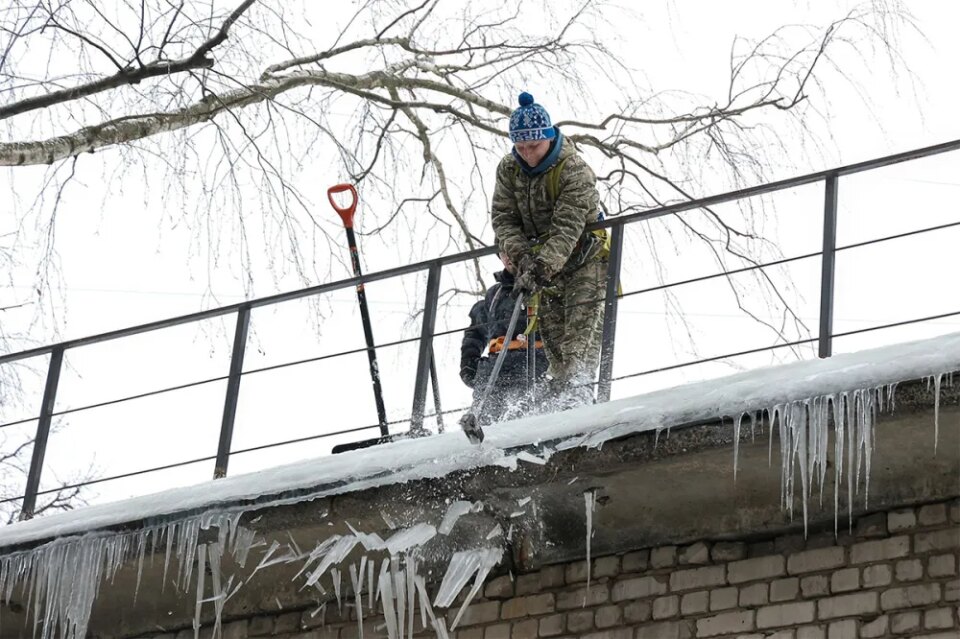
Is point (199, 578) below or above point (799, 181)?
below

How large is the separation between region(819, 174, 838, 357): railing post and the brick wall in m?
0.76

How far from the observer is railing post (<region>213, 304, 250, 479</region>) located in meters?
8.30

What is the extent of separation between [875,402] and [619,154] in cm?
647

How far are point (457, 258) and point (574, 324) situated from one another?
66cm

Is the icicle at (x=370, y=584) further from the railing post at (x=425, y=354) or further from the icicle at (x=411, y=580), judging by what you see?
the railing post at (x=425, y=354)

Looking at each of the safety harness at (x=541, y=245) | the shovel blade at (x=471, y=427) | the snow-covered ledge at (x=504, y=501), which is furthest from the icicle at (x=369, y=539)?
the safety harness at (x=541, y=245)

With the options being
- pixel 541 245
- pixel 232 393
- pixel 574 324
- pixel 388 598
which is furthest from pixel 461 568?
pixel 232 393

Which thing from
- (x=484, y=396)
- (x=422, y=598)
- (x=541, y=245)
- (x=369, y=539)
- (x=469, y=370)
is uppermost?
(x=541, y=245)

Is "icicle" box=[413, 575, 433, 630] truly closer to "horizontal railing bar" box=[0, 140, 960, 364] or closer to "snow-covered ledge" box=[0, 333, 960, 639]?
"snow-covered ledge" box=[0, 333, 960, 639]

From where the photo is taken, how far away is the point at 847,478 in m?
6.61

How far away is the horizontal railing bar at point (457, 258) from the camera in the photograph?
6.94m

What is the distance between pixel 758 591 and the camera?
691 centimetres

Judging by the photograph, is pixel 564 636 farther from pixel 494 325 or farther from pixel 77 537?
pixel 77 537

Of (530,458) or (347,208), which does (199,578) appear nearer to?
(530,458)
